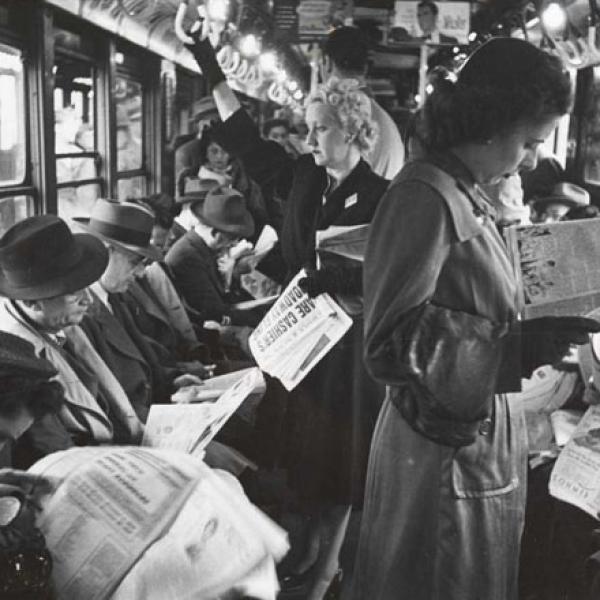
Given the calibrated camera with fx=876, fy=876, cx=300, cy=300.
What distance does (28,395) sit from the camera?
148 centimetres

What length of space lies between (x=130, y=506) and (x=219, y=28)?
6423mm

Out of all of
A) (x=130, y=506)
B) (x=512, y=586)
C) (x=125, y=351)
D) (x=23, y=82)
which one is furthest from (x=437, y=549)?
(x=23, y=82)

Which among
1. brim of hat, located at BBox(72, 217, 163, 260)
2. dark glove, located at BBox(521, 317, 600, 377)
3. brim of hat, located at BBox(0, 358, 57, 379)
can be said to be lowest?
brim of hat, located at BBox(72, 217, 163, 260)

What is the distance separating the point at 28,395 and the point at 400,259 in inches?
26.3

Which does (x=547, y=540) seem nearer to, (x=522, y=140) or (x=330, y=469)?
(x=330, y=469)

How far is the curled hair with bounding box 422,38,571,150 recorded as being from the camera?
4.97 ft

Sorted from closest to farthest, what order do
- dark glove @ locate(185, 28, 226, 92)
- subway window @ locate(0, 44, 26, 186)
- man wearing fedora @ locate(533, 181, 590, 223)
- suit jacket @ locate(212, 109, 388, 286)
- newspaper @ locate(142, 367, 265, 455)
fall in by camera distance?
newspaper @ locate(142, 367, 265, 455) < suit jacket @ locate(212, 109, 388, 286) < dark glove @ locate(185, 28, 226, 92) < subway window @ locate(0, 44, 26, 186) < man wearing fedora @ locate(533, 181, 590, 223)

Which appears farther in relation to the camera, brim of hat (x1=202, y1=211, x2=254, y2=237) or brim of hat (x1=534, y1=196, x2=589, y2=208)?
brim of hat (x1=534, y1=196, x2=589, y2=208)

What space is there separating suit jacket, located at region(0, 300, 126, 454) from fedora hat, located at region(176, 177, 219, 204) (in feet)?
7.64

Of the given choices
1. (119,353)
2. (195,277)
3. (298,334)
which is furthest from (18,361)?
(195,277)

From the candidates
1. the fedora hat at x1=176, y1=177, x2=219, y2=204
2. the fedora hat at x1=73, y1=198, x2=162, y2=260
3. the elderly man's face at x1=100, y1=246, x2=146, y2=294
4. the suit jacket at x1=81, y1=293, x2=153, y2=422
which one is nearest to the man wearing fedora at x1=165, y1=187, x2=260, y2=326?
the fedora hat at x1=176, y1=177, x2=219, y2=204

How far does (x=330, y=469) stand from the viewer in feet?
9.17

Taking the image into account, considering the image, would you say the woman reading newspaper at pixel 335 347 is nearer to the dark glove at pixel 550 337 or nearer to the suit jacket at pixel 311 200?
the suit jacket at pixel 311 200

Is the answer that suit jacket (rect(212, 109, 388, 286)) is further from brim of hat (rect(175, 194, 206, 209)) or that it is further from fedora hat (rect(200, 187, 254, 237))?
brim of hat (rect(175, 194, 206, 209))
